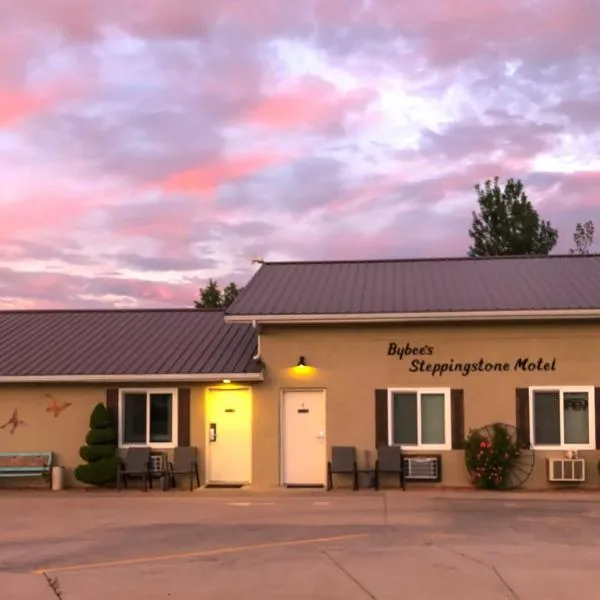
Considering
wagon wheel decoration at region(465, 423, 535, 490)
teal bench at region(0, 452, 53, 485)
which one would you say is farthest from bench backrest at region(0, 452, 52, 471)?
wagon wheel decoration at region(465, 423, 535, 490)

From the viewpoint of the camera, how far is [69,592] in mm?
8984

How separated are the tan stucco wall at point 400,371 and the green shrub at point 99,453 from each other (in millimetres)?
3138

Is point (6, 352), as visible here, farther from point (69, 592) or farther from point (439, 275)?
point (69, 592)

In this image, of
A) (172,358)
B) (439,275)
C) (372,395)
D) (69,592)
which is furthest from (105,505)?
(439,275)

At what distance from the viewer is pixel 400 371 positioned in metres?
18.7

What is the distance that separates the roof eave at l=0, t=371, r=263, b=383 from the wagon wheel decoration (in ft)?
15.2

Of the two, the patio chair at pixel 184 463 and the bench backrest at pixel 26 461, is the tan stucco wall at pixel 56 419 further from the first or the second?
the patio chair at pixel 184 463

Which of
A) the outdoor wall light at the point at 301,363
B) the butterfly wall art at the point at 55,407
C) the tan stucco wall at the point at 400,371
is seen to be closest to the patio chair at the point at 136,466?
the butterfly wall art at the point at 55,407

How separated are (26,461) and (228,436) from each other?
4516mm

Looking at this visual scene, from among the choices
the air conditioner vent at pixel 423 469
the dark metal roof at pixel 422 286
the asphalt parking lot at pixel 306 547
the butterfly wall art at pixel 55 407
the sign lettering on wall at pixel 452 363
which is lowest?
the asphalt parking lot at pixel 306 547

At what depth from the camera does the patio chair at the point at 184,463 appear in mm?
19141

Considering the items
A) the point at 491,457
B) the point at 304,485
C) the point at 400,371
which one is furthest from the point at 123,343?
the point at 491,457

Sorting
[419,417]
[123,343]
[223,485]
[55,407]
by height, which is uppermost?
[123,343]

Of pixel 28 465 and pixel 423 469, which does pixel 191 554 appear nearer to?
pixel 423 469
